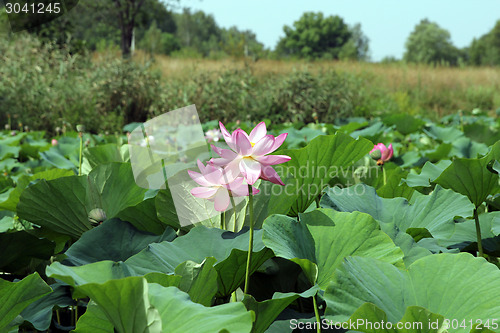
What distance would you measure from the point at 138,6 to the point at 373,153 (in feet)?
61.0

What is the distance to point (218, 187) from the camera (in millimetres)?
625

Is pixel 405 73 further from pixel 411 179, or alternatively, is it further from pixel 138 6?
pixel 411 179

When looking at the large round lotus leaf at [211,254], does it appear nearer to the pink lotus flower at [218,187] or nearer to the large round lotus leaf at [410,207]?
the pink lotus flower at [218,187]

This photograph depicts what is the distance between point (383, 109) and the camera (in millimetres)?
8234

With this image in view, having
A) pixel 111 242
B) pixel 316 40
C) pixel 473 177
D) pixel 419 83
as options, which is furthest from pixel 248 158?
A: pixel 316 40

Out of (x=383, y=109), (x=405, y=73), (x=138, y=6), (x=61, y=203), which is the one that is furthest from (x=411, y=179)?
(x=138, y=6)

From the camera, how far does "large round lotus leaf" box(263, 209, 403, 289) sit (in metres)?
0.62

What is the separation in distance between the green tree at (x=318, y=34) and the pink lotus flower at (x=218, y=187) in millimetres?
51267

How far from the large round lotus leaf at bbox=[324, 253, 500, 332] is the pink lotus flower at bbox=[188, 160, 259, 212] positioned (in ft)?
0.58

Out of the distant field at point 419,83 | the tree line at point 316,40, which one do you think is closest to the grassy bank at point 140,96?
the distant field at point 419,83

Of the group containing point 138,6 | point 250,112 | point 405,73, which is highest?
point 138,6

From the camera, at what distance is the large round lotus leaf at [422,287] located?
521 mm

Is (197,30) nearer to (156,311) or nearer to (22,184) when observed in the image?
(22,184)

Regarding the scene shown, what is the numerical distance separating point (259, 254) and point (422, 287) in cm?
22
